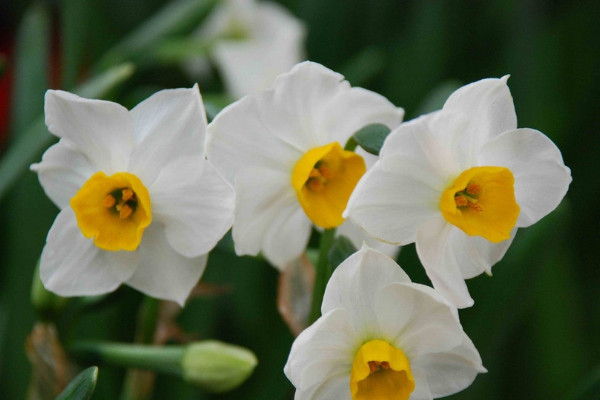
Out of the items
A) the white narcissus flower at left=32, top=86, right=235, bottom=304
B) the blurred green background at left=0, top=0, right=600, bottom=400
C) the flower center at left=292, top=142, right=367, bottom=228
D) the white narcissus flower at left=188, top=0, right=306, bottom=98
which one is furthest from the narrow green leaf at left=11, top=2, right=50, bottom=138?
the flower center at left=292, top=142, right=367, bottom=228

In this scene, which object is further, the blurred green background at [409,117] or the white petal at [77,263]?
the blurred green background at [409,117]

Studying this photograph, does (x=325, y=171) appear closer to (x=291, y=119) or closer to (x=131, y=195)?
(x=291, y=119)

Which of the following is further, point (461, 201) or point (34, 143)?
point (34, 143)

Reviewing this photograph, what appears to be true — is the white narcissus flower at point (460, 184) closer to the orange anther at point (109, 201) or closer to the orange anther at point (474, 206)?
the orange anther at point (474, 206)

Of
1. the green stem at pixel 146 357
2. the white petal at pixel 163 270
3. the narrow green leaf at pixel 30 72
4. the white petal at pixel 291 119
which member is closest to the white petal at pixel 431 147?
the white petal at pixel 291 119

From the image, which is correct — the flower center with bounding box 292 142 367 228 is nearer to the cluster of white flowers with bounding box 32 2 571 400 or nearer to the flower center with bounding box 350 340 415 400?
the cluster of white flowers with bounding box 32 2 571 400

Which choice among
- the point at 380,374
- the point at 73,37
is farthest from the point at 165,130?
A: the point at 73,37

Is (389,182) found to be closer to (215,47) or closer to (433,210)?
(433,210)
